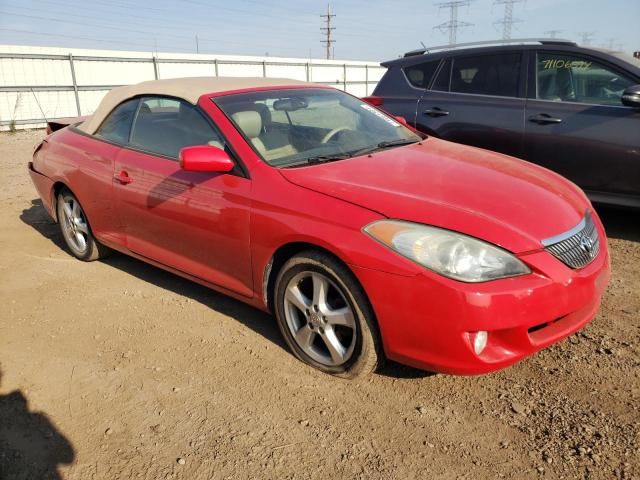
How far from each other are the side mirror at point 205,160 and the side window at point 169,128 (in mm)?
230

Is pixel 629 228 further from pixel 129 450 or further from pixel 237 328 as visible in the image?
pixel 129 450

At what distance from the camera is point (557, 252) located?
8.08ft

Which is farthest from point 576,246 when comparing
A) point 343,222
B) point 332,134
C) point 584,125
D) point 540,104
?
point 540,104

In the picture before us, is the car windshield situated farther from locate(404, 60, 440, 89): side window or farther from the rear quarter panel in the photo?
locate(404, 60, 440, 89): side window

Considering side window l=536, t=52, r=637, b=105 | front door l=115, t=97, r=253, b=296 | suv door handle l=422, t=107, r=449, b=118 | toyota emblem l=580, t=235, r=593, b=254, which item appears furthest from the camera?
suv door handle l=422, t=107, r=449, b=118

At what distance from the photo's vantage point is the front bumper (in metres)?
2.27

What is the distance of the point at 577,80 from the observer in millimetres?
4816

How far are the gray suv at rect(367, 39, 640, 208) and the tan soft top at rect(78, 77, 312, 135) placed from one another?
1.98 metres

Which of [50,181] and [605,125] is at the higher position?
[605,125]

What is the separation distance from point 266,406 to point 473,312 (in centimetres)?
112

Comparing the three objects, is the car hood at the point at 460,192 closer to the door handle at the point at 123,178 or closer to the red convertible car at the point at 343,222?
the red convertible car at the point at 343,222

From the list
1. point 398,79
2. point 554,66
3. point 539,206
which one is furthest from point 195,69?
point 539,206

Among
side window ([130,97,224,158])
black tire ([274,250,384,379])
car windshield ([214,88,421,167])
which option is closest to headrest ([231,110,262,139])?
car windshield ([214,88,421,167])

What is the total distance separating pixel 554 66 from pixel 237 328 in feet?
12.5
